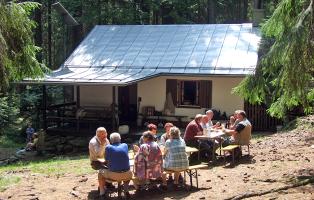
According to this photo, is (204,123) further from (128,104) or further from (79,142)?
(128,104)

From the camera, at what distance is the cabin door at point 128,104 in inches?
837

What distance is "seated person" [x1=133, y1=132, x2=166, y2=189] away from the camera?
8.28 metres

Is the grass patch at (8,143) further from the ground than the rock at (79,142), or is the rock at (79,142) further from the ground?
the rock at (79,142)

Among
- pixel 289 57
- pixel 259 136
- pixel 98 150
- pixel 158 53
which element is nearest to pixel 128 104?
pixel 158 53

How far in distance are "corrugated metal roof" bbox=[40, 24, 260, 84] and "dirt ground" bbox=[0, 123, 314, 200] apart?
7.41 m

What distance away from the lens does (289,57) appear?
7910mm

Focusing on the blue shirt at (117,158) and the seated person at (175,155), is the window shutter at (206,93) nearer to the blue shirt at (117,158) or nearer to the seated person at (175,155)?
the seated person at (175,155)

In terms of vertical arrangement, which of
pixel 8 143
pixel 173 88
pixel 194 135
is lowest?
pixel 8 143

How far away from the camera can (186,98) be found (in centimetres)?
2019

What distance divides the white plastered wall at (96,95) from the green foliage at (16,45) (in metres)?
10.2

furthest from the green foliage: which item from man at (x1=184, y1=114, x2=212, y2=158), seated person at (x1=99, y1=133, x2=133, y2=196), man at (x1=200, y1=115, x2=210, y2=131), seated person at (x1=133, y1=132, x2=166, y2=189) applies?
man at (x1=200, y1=115, x2=210, y2=131)

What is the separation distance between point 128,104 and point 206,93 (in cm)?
398

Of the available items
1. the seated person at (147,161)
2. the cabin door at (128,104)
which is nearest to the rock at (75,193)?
the seated person at (147,161)

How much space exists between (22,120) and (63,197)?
18758 mm
